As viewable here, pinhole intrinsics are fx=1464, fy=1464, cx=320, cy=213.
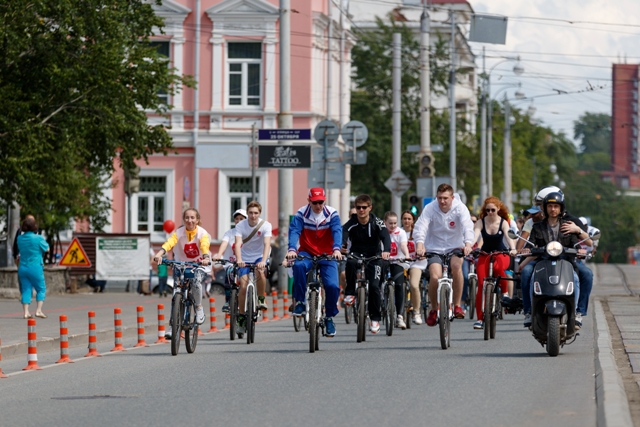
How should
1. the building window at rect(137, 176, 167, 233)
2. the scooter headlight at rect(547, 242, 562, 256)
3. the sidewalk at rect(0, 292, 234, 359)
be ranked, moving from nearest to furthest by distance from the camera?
1. the scooter headlight at rect(547, 242, 562, 256)
2. the sidewalk at rect(0, 292, 234, 359)
3. the building window at rect(137, 176, 167, 233)

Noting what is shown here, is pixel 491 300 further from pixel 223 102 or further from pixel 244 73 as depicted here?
pixel 244 73

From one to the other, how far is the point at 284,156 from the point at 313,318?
14.3 metres

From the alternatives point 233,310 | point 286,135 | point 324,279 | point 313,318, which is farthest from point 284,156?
point 313,318

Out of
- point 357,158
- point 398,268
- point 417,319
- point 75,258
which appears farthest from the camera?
point 357,158

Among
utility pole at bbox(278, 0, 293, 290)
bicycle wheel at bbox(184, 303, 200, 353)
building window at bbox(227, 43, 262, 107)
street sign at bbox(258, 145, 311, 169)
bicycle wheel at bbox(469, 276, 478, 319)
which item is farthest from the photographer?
building window at bbox(227, 43, 262, 107)

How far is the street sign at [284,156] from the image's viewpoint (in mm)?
29359

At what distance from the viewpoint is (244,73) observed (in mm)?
49219

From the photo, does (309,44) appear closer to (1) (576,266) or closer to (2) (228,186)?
(2) (228,186)

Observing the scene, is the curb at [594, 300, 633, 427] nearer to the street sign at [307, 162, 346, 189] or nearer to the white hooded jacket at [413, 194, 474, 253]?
the white hooded jacket at [413, 194, 474, 253]

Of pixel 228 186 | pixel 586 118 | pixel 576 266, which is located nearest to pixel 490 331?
pixel 576 266

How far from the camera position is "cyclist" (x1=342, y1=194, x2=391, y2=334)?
17.3 meters

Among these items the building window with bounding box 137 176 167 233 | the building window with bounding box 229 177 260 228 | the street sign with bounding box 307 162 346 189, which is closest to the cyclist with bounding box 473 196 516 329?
the street sign with bounding box 307 162 346 189

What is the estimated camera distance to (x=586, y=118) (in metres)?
195

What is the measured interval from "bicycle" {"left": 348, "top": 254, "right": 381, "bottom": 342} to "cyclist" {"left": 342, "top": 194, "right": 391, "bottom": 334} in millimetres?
122
